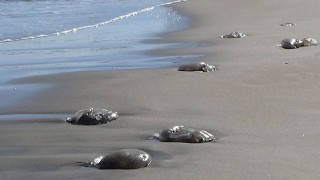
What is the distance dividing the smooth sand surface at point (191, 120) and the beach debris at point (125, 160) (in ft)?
0.12

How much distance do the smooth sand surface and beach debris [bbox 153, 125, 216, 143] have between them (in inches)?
2.3

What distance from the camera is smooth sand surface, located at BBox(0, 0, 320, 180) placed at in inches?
115

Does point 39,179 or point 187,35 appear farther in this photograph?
point 187,35

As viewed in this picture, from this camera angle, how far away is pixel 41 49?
8.31m

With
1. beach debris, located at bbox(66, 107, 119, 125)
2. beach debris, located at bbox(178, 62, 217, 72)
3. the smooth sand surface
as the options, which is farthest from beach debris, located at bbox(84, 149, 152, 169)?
beach debris, located at bbox(178, 62, 217, 72)

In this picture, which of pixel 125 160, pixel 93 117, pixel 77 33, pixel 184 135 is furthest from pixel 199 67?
pixel 77 33

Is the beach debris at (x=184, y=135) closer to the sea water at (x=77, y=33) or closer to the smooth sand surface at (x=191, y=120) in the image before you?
the smooth sand surface at (x=191, y=120)

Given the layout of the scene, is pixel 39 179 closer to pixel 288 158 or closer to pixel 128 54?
pixel 288 158

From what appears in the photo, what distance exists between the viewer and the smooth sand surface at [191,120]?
115 inches

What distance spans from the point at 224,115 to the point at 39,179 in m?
1.58

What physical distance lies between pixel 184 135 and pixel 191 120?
0.58m

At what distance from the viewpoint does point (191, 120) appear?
395 cm

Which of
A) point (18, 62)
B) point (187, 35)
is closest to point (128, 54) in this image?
point (18, 62)

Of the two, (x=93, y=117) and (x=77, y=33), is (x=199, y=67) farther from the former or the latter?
(x=77, y=33)
